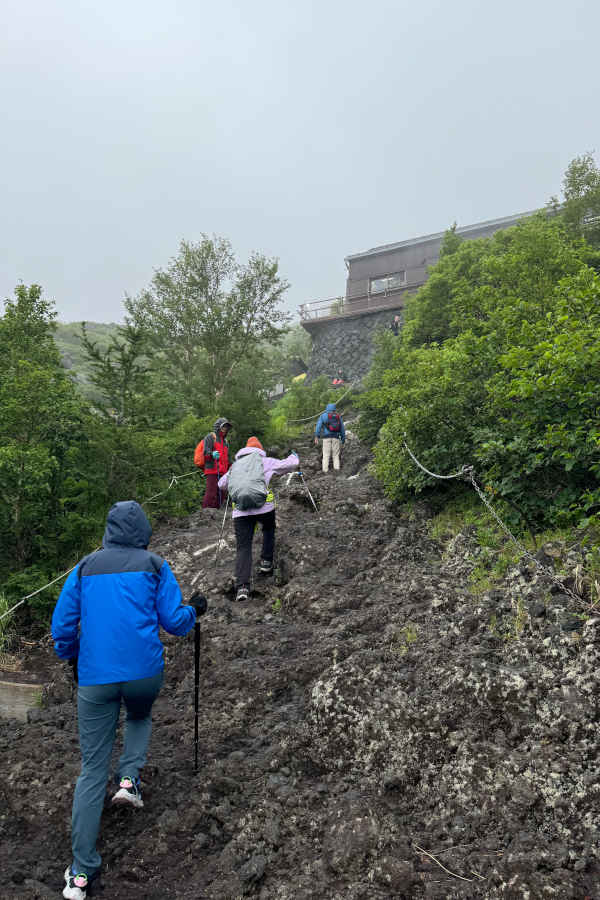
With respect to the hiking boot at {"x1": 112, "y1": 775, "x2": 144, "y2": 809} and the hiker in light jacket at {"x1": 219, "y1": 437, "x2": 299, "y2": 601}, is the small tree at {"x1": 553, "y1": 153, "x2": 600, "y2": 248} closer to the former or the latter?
the hiker in light jacket at {"x1": 219, "y1": 437, "x2": 299, "y2": 601}

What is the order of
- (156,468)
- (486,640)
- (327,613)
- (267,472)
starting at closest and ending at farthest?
(486,640), (327,613), (267,472), (156,468)

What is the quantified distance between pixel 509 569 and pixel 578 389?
68.6 inches

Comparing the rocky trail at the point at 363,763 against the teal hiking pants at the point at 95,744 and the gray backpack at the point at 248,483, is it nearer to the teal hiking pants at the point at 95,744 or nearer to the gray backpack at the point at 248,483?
the teal hiking pants at the point at 95,744

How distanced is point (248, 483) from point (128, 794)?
11.6 feet

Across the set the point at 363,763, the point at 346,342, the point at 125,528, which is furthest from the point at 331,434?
the point at 346,342

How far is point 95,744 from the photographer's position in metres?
3.24

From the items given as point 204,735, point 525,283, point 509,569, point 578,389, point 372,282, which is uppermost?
point 372,282

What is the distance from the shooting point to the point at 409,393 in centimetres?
766

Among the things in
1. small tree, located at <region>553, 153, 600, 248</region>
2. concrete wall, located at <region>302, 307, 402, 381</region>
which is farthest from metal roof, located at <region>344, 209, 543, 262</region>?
small tree, located at <region>553, 153, 600, 248</region>

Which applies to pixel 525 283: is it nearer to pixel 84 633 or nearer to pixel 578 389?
pixel 578 389

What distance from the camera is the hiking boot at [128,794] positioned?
11.7 ft

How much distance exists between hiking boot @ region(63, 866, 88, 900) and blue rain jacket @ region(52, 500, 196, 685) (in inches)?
38.7

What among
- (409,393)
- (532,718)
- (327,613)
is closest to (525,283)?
A: (409,393)

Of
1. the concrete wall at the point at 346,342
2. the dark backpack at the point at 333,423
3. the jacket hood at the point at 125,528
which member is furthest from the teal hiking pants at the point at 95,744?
the concrete wall at the point at 346,342
